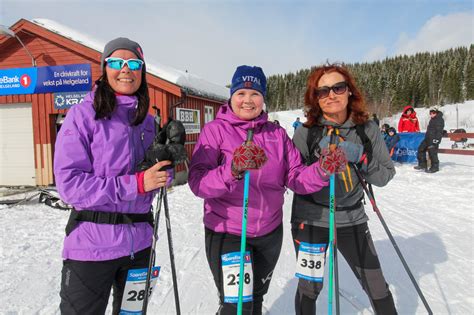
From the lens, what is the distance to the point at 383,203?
7.23 meters

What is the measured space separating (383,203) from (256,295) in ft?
19.8

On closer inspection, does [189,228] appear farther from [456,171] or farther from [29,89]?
[456,171]

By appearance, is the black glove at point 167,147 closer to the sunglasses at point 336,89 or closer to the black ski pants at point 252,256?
the black ski pants at point 252,256

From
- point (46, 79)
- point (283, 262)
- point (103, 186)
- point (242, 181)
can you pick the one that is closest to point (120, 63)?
point (103, 186)

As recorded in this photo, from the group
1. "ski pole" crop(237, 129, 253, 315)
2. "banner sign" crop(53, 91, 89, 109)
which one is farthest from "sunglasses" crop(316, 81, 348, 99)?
"banner sign" crop(53, 91, 89, 109)

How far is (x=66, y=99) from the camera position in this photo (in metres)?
10.5

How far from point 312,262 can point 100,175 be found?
1639mm

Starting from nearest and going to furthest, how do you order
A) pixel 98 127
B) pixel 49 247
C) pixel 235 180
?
pixel 98 127 < pixel 235 180 < pixel 49 247

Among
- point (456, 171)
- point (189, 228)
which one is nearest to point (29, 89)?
point (189, 228)

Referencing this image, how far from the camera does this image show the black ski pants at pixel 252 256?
80.5 inches

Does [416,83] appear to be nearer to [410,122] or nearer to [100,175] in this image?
[410,122]

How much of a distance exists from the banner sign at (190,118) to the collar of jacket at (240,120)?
8.05 m

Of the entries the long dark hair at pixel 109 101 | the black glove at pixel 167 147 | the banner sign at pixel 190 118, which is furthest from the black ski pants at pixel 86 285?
the banner sign at pixel 190 118

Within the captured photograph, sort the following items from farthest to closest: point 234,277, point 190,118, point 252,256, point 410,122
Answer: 1. point 410,122
2. point 190,118
3. point 252,256
4. point 234,277
